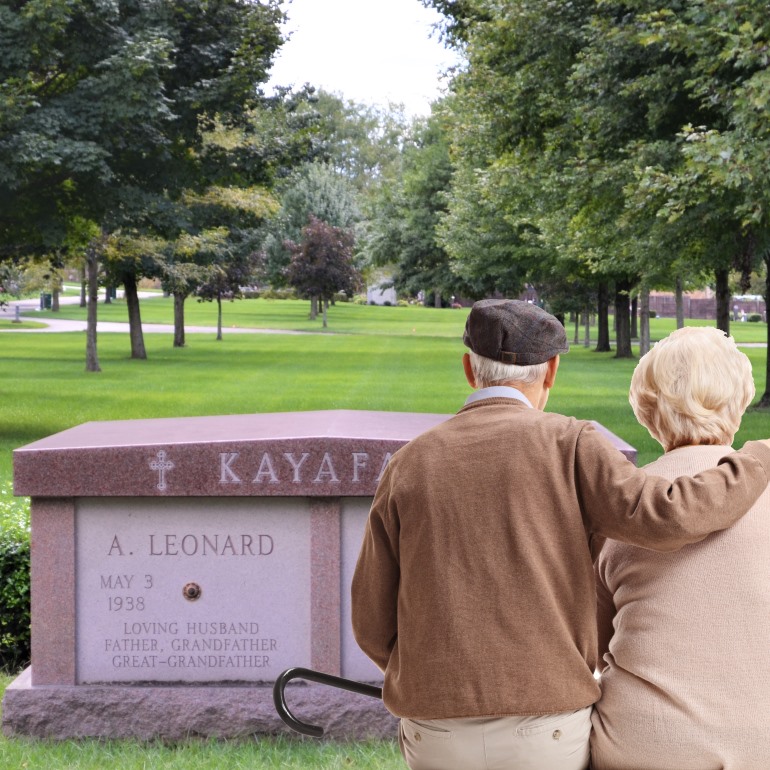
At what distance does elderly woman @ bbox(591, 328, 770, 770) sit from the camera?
2.57 m

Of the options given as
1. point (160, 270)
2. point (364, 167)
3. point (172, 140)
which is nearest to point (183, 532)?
point (172, 140)

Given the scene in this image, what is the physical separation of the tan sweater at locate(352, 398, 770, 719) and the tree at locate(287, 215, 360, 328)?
60.1 metres

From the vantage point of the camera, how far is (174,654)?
5.55 m

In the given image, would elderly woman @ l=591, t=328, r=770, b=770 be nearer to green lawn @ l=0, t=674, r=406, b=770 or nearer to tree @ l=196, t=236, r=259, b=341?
green lawn @ l=0, t=674, r=406, b=770

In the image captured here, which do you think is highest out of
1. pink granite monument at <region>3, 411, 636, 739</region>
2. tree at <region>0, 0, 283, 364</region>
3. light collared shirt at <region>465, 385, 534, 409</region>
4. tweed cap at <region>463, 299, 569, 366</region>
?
tree at <region>0, 0, 283, 364</region>

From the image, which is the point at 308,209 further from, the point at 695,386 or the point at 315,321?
the point at 695,386

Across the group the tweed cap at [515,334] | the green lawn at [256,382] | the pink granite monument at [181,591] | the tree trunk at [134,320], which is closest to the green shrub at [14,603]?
the pink granite monument at [181,591]

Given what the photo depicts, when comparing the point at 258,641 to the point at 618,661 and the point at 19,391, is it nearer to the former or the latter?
the point at 618,661

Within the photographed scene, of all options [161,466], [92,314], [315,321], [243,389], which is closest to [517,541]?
[161,466]

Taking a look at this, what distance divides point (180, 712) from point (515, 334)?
10.9 ft

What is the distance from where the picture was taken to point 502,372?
2.73 metres

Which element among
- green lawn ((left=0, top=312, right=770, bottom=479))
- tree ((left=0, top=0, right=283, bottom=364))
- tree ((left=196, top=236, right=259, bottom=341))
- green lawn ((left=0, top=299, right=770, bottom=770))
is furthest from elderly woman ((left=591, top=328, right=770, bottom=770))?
tree ((left=196, top=236, right=259, bottom=341))

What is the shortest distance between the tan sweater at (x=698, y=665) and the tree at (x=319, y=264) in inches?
2366

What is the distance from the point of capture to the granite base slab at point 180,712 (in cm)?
542
